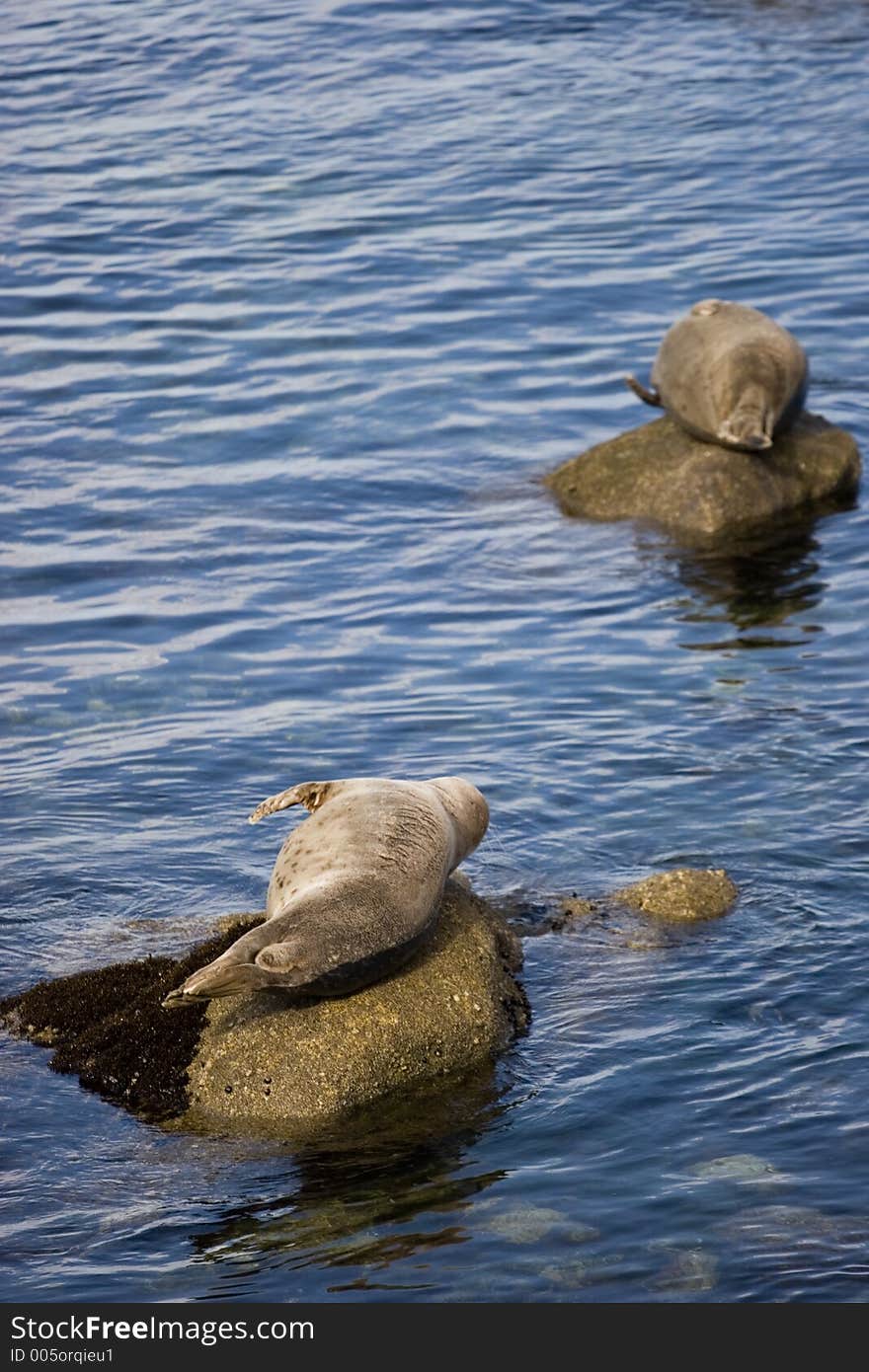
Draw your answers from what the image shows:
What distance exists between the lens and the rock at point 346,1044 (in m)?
6.88

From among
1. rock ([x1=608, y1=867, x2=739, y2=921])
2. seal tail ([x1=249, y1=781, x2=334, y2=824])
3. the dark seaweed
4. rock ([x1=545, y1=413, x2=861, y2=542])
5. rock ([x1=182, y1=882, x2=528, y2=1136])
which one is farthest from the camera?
rock ([x1=545, y1=413, x2=861, y2=542])

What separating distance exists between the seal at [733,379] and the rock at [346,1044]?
6.85m

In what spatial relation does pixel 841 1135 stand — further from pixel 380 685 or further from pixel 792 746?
pixel 380 685

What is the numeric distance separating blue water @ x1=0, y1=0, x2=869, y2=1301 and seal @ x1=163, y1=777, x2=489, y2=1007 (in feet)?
1.98

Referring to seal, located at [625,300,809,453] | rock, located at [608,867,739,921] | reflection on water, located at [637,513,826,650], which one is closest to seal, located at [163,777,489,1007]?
rock, located at [608,867,739,921]

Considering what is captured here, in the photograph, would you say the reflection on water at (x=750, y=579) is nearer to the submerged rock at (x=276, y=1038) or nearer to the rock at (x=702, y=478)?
the rock at (x=702, y=478)

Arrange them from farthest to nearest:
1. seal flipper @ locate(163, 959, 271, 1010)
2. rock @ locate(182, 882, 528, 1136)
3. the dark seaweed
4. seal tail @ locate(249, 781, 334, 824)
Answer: seal tail @ locate(249, 781, 334, 824) < the dark seaweed < rock @ locate(182, 882, 528, 1136) < seal flipper @ locate(163, 959, 271, 1010)

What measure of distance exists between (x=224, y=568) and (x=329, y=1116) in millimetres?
7025

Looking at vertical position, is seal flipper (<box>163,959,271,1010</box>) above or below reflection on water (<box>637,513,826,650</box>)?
above

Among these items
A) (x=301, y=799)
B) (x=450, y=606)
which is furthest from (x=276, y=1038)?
(x=450, y=606)

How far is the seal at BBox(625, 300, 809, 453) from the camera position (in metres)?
13.4

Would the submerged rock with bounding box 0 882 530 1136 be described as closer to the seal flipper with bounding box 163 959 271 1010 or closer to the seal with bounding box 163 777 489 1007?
the seal with bounding box 163 777 489 1007

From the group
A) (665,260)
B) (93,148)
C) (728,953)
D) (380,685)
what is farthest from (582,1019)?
(93,148)

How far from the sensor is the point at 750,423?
1324 cm
